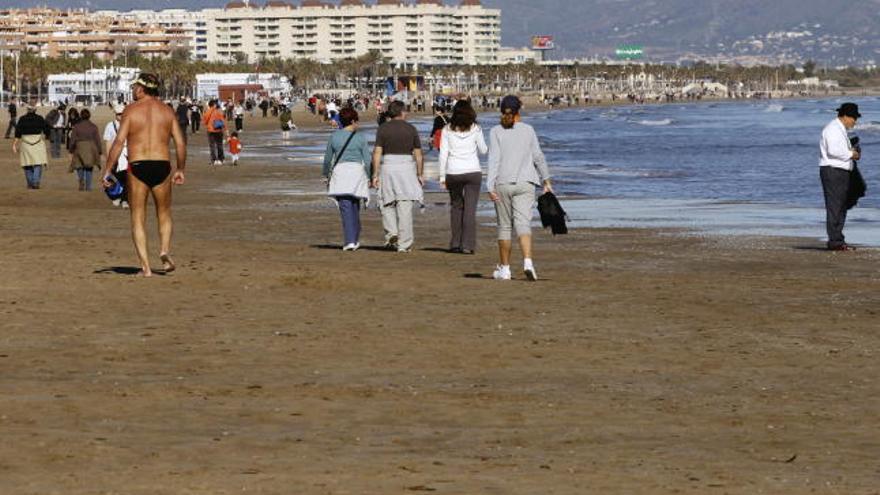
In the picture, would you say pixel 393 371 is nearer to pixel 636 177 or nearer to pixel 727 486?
pixel 727 486

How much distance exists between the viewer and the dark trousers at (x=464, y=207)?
19.4 meters

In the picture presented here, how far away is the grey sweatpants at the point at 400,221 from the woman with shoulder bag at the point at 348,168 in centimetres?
31

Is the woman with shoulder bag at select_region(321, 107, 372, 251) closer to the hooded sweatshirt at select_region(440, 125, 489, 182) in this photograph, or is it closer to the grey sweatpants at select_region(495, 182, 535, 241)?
the hooded sweatshirt at select_region(440, 125, 489, 182)

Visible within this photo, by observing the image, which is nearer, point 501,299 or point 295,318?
point 295,318

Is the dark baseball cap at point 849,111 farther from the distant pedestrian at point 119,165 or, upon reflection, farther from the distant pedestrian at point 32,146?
the distant pedestrian at point 32,146

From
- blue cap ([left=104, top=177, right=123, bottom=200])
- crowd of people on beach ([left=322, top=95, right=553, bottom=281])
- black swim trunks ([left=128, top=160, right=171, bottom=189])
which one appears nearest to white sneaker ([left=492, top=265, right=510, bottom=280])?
crowd of people on beach ([left=322, top=95, right=553, bottom=281])

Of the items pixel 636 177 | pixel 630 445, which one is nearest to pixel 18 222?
pixel 630 445

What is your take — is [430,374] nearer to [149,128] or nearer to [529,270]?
[529,270]

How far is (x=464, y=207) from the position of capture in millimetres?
19516

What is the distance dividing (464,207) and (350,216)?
1.21 metres

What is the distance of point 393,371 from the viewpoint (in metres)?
10.8

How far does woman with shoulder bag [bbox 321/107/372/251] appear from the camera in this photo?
64.3 feet

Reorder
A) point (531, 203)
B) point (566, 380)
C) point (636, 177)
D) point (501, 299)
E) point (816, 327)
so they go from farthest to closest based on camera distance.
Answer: point (636, 177), point (531, 203), point (501, 299), point (816, 327), point (566, 380)

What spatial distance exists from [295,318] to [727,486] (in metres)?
6.12
